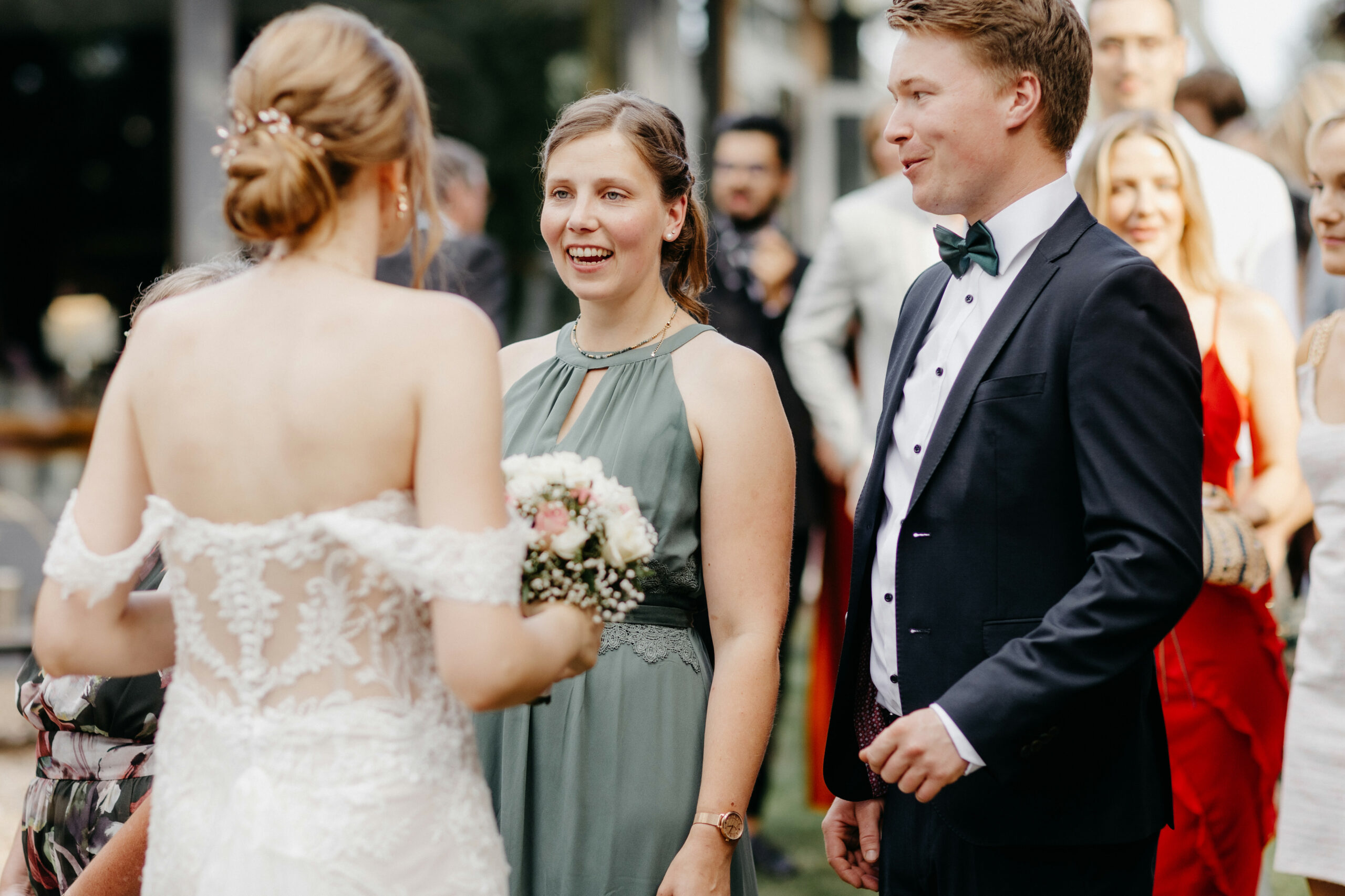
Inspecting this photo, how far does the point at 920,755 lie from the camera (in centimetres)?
182

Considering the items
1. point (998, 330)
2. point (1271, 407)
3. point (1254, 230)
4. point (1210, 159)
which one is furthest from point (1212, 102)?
point (998, 330)

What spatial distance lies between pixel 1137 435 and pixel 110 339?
11.1m

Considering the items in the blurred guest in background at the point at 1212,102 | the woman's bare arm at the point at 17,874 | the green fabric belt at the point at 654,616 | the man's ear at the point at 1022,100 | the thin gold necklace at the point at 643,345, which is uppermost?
the blurred guest in background at the point at 1212,102

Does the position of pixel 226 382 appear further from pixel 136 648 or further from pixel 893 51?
pixel 893 51

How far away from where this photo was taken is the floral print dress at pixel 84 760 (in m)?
2.42

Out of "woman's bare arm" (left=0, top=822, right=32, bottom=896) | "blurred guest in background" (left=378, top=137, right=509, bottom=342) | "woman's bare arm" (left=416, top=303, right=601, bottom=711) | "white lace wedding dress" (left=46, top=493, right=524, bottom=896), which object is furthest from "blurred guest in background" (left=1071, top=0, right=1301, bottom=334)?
"woman's bare arm" (left=0, top=822, right=32, bottom=896)

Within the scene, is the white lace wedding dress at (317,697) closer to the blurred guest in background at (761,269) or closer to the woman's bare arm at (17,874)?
the woman's bare arm at (17,874)

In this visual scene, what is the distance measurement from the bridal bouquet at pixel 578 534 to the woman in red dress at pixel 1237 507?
5.66ft

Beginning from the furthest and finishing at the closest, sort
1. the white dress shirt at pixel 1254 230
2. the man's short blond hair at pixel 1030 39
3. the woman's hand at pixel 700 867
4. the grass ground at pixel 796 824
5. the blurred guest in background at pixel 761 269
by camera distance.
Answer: the blurred guest in background at pixel 761 269, the grass ground at pixel 796 824, the white dress shirt at pixel 1254 230, the woman's hand at pixel 700 867, the man's short blond hair at pixel 1030 39

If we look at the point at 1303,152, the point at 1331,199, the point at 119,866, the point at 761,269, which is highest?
the point at 1303,152

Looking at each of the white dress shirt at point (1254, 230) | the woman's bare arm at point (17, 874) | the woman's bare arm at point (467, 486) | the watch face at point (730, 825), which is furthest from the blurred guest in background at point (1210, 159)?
the woman's bare arm at point (17, 874)

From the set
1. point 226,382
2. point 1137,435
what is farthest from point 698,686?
point 226,382

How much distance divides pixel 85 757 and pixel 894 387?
5.48 feet

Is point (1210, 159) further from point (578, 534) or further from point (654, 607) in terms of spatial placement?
point (578, 534)
